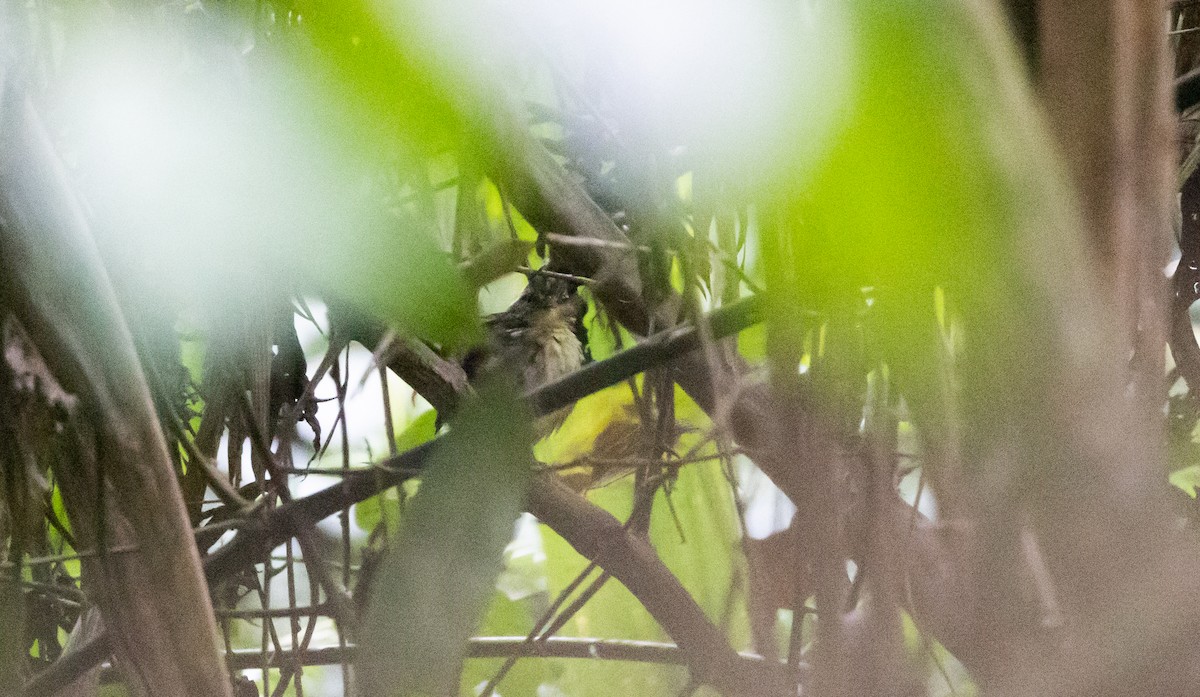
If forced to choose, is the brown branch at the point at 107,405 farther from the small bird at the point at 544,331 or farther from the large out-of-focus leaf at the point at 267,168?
the small bird at the point at 544,331

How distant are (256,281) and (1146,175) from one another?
0.45 meters

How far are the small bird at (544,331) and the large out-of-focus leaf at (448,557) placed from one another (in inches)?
19.2

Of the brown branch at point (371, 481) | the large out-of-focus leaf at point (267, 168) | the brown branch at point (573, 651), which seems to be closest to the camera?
the large out-of-focus leaf at point (267, 168)

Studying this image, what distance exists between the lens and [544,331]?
1.06 meters

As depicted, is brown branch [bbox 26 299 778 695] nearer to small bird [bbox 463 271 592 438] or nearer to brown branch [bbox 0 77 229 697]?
brown branch [bbox 0 77 229 697]

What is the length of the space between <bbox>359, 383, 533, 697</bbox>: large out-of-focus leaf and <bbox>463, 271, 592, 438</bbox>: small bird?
49 centimetres

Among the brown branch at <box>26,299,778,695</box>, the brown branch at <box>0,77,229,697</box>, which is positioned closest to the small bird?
the brown branch at <box>26,299,778,695</box>

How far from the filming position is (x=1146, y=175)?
0.42m

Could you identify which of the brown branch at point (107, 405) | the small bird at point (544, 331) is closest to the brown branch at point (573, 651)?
the small bird at point (544, 331)

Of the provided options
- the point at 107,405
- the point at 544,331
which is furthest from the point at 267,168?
the point at 544,331

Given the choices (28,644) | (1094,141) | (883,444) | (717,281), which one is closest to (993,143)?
(1094,141)

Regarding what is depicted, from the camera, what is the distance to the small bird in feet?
3.39

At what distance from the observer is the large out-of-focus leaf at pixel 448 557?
459 mm

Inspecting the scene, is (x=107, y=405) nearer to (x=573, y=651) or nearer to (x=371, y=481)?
(x=371, y=481)
